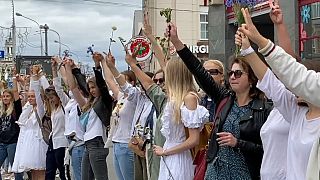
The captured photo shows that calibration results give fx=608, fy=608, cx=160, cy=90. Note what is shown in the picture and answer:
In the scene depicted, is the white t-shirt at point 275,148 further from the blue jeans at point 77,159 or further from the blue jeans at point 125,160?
the blue jeans at point 77,159

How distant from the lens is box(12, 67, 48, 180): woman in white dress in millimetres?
9742

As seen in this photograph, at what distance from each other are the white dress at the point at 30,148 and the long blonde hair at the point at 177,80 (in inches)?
193

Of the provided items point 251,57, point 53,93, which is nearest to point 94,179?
point 53,93

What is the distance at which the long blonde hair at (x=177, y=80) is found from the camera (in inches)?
214

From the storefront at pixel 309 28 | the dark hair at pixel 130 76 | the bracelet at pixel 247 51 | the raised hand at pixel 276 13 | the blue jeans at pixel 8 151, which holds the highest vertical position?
the storefront at pixel 309 28

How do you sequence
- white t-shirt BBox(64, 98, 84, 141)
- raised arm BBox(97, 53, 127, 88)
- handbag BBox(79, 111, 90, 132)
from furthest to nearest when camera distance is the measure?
1. white t-shirt BBox(64, 98, 84, 141)
2. handbag BBox(79, 111, 90, 132)
3. raised arm BBox(97, 53, 127, 88)

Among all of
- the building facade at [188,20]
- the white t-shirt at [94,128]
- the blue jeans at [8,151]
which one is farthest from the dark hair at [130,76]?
the building facade at [188,20]

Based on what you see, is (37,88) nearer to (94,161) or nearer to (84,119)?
(84,119)

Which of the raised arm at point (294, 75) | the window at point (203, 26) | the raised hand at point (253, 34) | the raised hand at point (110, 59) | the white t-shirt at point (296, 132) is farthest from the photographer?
the window at point (203, 26)

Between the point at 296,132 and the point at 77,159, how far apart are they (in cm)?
522

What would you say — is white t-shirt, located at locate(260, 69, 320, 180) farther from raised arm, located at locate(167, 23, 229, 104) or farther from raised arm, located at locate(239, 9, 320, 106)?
raised arm, located at locate(167, 23, 229, 104)

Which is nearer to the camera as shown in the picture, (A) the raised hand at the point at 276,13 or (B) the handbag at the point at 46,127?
(A) the raised hand at the point at 276,13

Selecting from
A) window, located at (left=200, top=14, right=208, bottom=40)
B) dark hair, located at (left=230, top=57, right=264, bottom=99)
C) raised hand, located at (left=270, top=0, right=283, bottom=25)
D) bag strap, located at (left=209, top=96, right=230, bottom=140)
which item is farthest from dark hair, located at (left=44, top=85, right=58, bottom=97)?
window, located at (left=200, top=14, right=208, bottom=40)

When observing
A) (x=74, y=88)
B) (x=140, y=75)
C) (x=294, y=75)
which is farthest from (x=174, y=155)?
(x=74, y=88)
